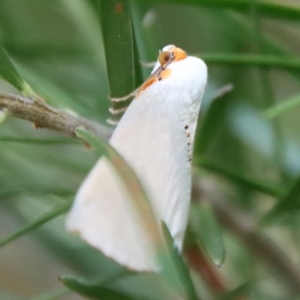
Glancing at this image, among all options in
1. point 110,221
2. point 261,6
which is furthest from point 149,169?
point 261,6

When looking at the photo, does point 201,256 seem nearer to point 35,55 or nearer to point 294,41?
point 35,55

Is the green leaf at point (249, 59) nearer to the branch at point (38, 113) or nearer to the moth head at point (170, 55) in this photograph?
the moth head at point (170, 55)

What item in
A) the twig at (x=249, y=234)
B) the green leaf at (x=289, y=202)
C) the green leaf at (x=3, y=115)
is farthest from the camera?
the twig at (x=249, y=234)

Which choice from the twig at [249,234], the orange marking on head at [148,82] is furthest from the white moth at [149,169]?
the twig at [249,234]

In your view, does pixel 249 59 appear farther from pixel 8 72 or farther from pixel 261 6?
pixel 8 72

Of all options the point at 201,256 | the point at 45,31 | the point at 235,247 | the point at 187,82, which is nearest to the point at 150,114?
the point at 187,82

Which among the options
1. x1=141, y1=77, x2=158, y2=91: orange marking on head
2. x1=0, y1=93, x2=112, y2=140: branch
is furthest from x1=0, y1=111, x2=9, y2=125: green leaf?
x1=141, y1=77, x2=158, y2=91: orange marking on head

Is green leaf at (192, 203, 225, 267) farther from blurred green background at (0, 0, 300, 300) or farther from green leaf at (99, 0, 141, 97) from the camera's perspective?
green leaf at (99, 0, 141, 97)

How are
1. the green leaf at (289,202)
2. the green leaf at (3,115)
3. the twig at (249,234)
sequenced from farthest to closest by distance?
1. the twig at (249,234)
2. the green leaf at (289,202)
3. the green leaf at (3,115)
